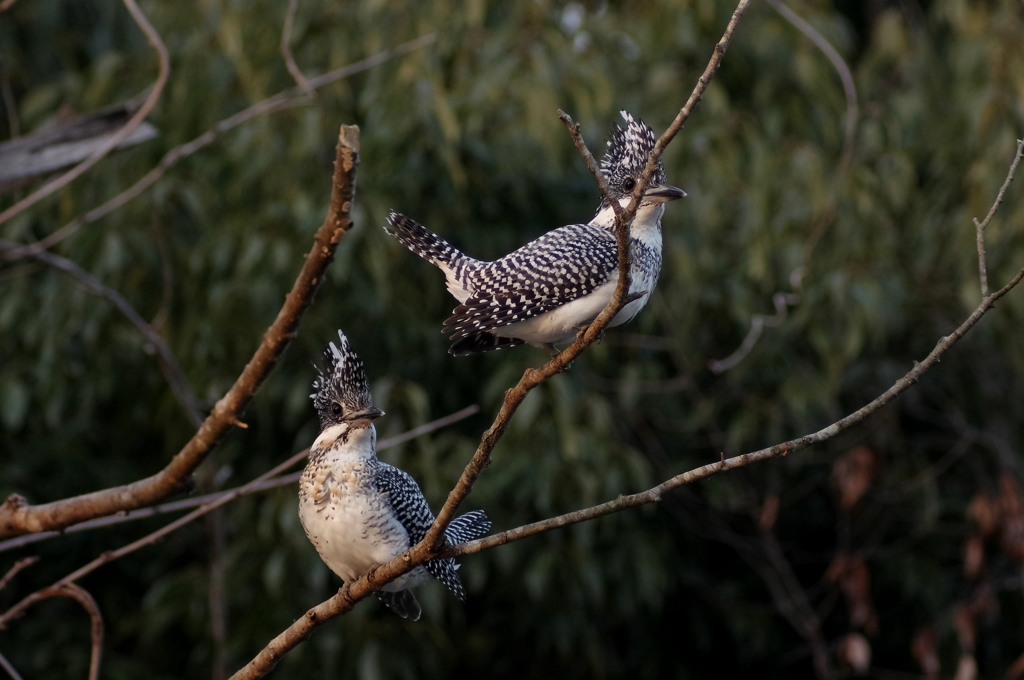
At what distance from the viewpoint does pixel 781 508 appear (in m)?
5.41

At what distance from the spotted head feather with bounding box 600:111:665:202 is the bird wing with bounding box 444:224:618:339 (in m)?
0.17

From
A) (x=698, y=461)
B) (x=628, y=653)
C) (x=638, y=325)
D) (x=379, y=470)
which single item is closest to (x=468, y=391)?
(x=638, y=325)

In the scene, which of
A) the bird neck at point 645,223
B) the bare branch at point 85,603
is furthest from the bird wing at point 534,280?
the bare branch at point 85,603

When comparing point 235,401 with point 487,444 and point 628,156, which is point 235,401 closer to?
point 487,444

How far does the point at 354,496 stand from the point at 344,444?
0.15 metres

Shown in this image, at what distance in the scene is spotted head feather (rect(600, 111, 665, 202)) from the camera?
8.56ft

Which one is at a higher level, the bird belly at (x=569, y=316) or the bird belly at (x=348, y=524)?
the bird belly at (x=569, y=316)

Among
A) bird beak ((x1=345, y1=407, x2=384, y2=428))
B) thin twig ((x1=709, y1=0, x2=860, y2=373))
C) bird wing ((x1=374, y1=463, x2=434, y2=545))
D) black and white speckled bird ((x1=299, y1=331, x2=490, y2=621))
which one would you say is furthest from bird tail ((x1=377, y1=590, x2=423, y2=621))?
thin twig ((x1=709, y1=0, x2=860, y2=373))

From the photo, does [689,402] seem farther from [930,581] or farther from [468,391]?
[930,581]

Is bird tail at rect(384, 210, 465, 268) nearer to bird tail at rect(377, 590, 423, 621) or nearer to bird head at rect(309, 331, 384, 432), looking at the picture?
bird head at rect(309, 331, 384, 432)

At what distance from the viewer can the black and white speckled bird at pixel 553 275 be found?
241 cm

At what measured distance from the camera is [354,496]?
8.33 ft

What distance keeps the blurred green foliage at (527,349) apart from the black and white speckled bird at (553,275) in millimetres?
1303

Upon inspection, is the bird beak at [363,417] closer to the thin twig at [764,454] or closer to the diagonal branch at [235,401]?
the diagonal branch at [235,401]
